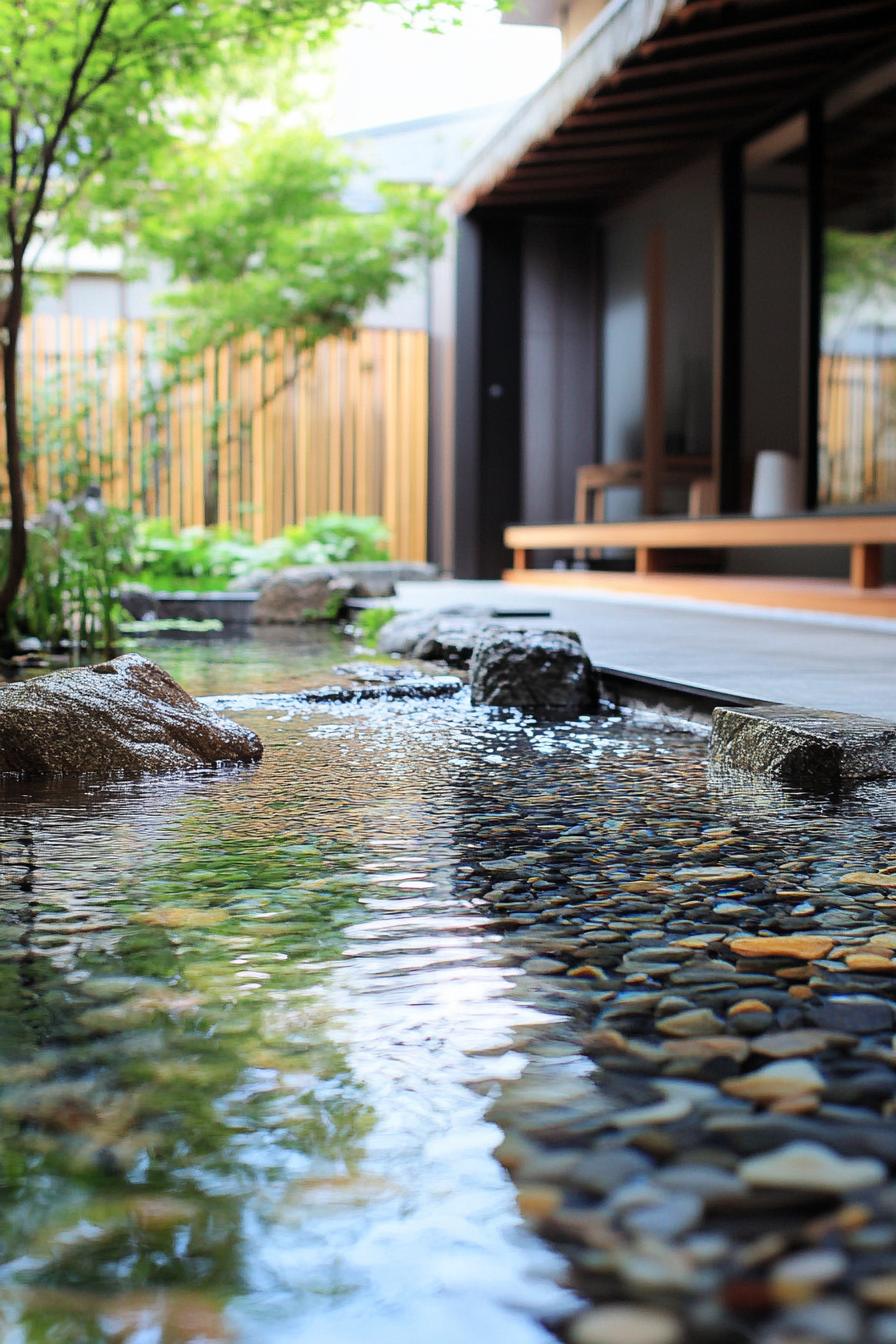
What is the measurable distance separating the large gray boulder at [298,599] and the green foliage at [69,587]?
206cm

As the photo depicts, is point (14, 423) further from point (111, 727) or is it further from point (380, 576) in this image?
point (380, 576)

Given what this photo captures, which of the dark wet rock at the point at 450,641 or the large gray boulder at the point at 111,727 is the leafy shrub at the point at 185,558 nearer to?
the dark wet rock at the point at 450,641

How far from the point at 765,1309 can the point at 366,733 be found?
265cm

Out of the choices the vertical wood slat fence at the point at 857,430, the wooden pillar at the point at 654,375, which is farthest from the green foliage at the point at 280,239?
the vertical wood slat fence at the point at 857,430

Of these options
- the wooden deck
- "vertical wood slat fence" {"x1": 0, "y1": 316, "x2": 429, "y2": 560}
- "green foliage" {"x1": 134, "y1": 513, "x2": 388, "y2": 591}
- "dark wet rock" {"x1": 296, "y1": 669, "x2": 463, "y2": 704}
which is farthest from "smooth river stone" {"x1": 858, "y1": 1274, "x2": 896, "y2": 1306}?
"vertical wood slat fence" {"x1": 0, "y1": 316, "x2": 429, "y2": 560}

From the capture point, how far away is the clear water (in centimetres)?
98

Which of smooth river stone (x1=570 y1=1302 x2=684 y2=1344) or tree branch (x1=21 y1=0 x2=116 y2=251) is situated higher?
tree branch (x1=21 y1=0 x2=116 y2=251)

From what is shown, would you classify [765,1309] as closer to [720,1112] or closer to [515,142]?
[720,1112]

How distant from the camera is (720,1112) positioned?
1.22 meters

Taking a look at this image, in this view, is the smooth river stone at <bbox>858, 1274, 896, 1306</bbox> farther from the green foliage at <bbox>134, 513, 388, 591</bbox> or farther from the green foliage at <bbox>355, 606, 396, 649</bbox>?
the green foliage at <bbox>134, 513, 388, 591</bbox>

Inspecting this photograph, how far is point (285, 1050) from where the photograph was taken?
1.38m

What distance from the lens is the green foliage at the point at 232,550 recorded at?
10023 millimetres

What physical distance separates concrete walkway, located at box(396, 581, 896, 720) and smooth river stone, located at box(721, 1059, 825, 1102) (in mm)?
1903

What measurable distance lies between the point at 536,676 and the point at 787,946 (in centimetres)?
240
